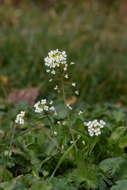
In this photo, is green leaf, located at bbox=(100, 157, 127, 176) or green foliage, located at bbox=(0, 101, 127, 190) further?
green leaf, located at bbox=(100, 157, 127, 176)

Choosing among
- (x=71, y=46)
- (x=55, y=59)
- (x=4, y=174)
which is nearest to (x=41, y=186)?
(x=4, y=174)

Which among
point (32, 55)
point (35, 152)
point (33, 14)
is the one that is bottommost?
point (35, 152)

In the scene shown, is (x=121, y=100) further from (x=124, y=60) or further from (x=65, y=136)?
(x=65, y=136)

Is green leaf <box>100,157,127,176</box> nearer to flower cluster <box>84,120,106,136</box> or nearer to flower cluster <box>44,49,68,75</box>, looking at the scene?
flower cluster <box>84,120,106,136</box>

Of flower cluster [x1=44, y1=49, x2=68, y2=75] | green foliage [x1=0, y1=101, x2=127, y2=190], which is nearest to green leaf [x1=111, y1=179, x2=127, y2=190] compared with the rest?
green foliage [x1=0, y1=101, x2=127, y2=190]

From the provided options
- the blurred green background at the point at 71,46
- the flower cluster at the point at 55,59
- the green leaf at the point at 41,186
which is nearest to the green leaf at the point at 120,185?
the green leaf at the point at 41,186

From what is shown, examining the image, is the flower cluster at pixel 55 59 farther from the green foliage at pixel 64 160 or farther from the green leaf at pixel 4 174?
the green leaf at pixel 4 174

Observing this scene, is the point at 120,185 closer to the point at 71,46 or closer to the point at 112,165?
the point at 112,165

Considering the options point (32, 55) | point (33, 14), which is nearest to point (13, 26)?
point (33, 14)
